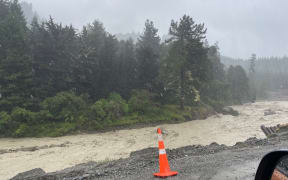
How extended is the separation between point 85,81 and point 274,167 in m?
24.2

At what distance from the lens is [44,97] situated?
76.4ft

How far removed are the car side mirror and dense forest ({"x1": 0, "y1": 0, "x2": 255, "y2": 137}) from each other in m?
19.1

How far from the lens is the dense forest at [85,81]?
21.0m

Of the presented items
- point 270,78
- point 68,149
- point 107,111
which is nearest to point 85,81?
point 107,111

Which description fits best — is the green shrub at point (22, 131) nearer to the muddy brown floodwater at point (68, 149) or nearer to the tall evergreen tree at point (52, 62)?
the muddy brown floodwater at point (68, 149)

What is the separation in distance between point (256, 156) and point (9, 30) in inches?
1073

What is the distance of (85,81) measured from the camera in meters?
24.9

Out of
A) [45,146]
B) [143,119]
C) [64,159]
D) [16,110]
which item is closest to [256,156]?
[64,159]

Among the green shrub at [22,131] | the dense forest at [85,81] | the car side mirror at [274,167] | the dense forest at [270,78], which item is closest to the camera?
the car side mirror at [274,167]

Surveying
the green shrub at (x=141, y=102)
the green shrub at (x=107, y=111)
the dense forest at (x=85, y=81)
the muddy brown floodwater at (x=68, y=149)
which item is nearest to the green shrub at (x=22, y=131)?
the dense forest at (x=85, y=81)

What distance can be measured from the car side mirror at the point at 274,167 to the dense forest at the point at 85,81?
19.1 metres

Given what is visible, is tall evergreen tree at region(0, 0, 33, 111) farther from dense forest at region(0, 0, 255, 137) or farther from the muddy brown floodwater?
the muddy brown floodwater

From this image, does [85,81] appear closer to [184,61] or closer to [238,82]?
[184,61]

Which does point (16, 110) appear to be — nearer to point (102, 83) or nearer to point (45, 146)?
point (45, 146)
